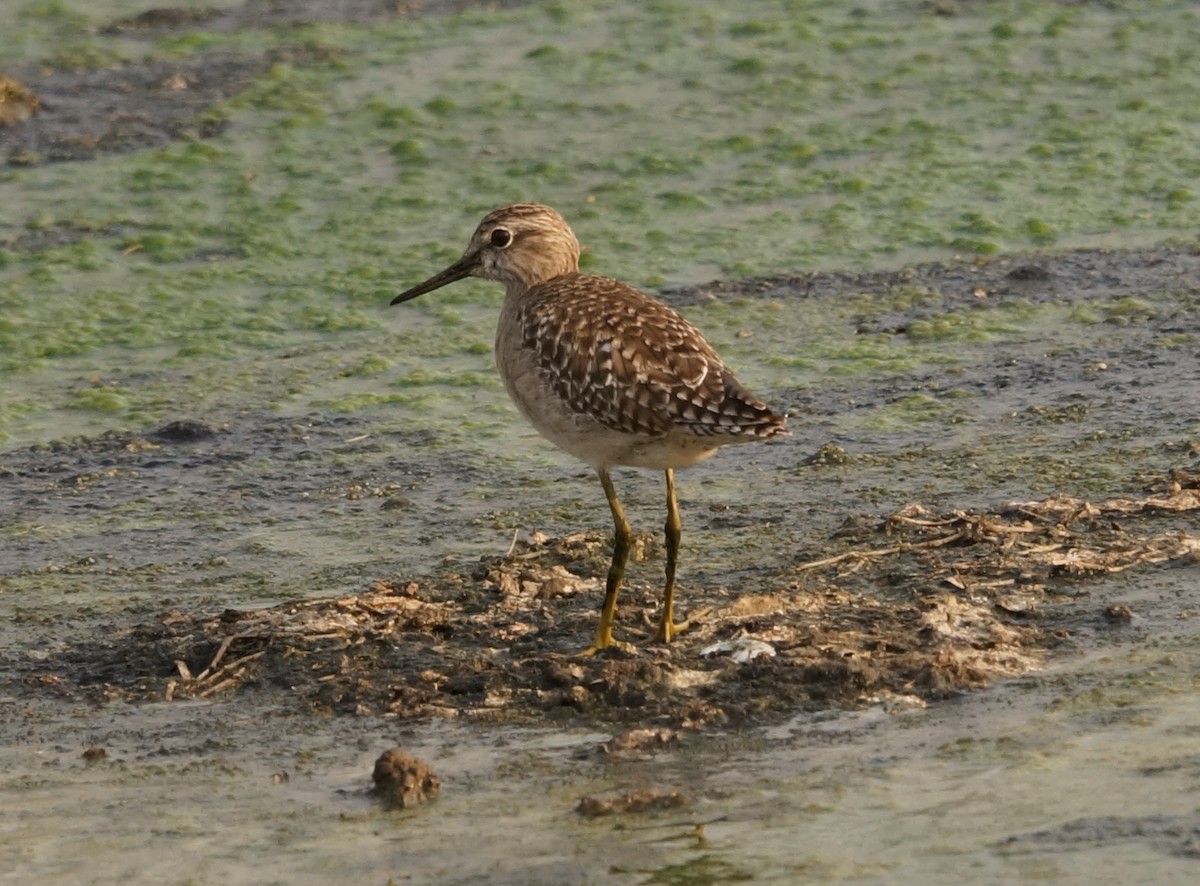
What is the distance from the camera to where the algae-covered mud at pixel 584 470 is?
16.8ft

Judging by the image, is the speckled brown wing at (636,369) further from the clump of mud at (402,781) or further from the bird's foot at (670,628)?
the clump of mud at (402,781)

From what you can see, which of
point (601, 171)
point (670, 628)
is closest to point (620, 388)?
point (670, 628)

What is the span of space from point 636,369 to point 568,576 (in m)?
0.94

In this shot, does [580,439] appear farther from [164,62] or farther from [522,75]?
[164,62]

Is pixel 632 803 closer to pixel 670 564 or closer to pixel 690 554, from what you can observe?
pixel 670 564

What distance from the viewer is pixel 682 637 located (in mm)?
6043

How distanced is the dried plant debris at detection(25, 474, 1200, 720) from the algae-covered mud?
0.02 m

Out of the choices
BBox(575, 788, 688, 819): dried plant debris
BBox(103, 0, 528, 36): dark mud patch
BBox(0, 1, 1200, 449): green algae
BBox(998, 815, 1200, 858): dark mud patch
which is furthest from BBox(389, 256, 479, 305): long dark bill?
BBox(103, 0, 528, 36): dark mud patch

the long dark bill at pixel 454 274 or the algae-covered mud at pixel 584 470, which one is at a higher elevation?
the long dark bill at pixel 454 274

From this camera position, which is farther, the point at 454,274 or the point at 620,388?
the point at 454,274

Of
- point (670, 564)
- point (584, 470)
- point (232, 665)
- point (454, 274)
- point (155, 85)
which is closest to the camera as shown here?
point (232, 665)

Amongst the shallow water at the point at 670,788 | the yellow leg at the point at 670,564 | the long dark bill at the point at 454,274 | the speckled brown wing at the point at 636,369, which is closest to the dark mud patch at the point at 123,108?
the long dark bill at the point at 454,274

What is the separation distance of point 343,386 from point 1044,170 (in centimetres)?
408

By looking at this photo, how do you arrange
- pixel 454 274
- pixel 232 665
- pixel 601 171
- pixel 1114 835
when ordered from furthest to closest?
pixel 601 171 < pixel 454 274 < pixel 232 665 < pixel 1114 835
